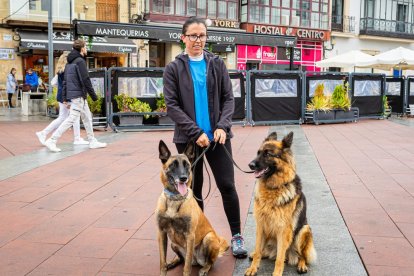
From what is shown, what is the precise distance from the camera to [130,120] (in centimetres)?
1321

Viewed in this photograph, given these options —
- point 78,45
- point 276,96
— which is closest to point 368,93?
point 276,96

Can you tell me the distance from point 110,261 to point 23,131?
9812 millimetres

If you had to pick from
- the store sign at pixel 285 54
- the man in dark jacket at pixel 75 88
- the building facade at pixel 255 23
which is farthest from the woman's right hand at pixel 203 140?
the store sign at pixel 285 54

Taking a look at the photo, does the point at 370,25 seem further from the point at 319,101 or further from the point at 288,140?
the point at 288,140

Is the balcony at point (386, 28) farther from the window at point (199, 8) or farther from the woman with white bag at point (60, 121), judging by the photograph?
the woman with white bag at point (60, 121)

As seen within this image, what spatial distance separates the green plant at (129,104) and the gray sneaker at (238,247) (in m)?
9.42

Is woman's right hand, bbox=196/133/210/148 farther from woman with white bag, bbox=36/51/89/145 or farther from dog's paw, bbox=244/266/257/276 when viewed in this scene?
woman with white bag, bbox=36/51/89/145

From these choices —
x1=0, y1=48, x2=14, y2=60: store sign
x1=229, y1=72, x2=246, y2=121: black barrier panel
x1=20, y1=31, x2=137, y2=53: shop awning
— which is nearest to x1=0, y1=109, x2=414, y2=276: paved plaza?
x1=229, y1=72, x2=246, y2=121: black barrier panel

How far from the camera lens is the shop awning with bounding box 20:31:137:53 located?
24.9 meters

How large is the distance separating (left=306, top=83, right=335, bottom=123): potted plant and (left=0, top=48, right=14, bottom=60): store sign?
1729cm

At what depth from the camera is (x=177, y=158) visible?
3.46 m

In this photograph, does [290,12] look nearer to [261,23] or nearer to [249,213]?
[261,23]

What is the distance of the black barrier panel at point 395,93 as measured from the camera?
62.4ft

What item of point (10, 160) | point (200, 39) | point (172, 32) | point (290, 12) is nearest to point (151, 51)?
point (290, 12)
